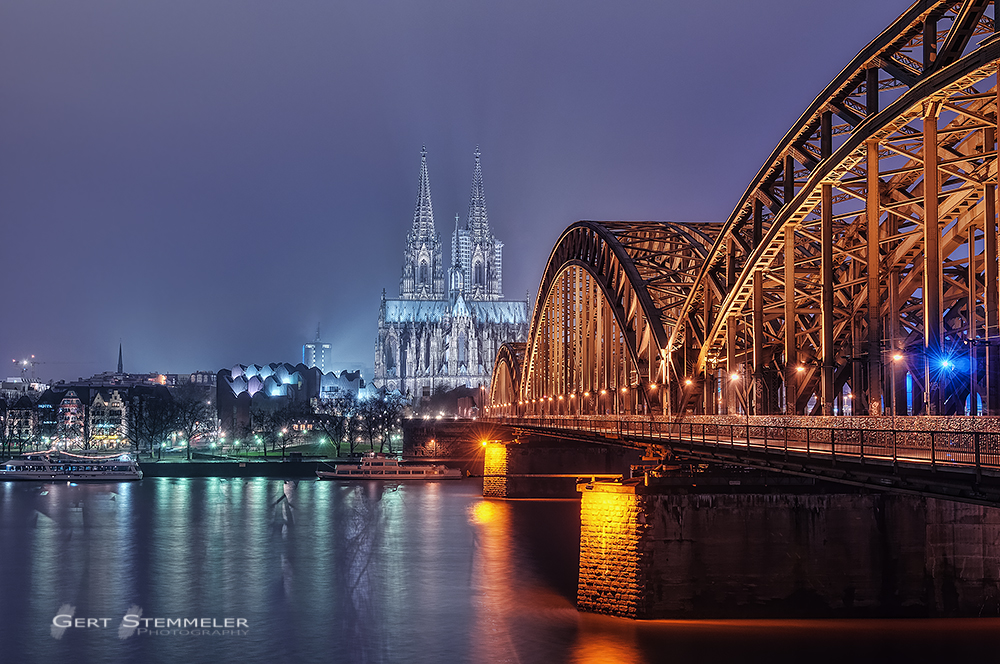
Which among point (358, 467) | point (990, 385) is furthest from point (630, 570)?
point (358, 467)

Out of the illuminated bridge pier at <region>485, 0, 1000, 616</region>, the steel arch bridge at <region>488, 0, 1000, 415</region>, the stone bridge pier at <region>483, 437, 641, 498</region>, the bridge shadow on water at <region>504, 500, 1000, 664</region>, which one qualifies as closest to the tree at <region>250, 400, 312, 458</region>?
the stone bridge pier at <region>483, 437, 641, 498</region>

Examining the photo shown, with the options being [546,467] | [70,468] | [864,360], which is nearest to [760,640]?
[864,360]

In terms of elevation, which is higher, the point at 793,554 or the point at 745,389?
the point at 745,389

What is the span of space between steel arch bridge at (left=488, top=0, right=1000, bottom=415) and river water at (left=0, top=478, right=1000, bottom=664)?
840 centimetres

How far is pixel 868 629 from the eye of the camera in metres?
36.3

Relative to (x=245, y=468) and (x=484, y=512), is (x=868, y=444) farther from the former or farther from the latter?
(x=245, y=468)

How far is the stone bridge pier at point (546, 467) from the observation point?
94188mm

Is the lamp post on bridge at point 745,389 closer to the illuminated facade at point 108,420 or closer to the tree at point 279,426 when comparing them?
the tree at point 279,426

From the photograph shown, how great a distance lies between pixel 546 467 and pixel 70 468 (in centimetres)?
5782

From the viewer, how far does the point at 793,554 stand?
36.9m

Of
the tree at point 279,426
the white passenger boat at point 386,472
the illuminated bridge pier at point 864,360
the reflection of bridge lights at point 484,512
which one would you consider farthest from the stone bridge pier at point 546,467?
the tree at point 279,426

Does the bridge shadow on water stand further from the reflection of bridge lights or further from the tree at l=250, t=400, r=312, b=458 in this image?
the tree at l=250, t=400, r=312, b=458

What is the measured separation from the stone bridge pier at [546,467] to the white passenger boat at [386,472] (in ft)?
78.8

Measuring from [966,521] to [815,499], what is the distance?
17.7ft
